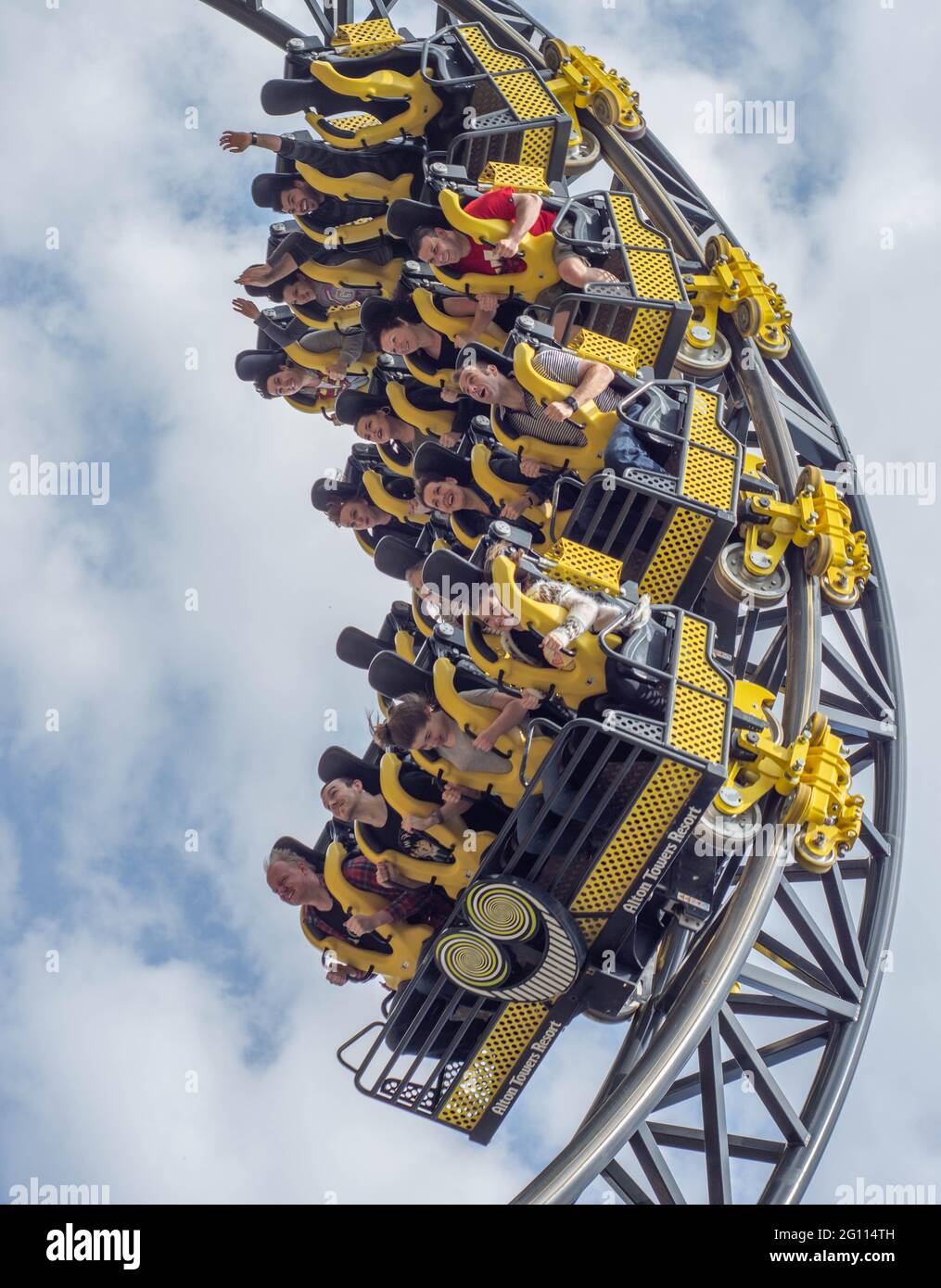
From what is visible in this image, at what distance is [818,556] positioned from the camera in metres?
13.6

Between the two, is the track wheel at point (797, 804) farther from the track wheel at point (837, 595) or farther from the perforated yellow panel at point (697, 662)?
the track wheel at point (837, 595)

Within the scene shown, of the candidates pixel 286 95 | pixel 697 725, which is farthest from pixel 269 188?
pixel 697 725

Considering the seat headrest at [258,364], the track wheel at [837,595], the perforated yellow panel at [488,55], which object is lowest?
the track wheel at [837,595]

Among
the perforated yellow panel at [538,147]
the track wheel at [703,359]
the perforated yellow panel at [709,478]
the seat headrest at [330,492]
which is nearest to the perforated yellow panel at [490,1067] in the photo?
the perforated yellow panel at [709,478]

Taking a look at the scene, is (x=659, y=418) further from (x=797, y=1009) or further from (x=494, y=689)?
(x=797, y=1009)

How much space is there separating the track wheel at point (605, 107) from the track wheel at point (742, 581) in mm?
5169

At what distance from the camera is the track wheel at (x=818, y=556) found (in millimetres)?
13594

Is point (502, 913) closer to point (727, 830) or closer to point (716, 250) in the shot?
point (727, 830)

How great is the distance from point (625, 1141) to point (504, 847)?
Answer: 72.9 inches

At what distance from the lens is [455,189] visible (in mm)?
14570

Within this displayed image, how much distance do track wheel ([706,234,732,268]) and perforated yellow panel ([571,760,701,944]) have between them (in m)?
6.05

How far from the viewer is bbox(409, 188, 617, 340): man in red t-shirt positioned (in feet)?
46.0

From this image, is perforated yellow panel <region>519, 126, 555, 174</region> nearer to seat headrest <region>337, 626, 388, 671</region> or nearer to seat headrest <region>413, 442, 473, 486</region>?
seat headrest <region>413, 442, 473, 486</region>
